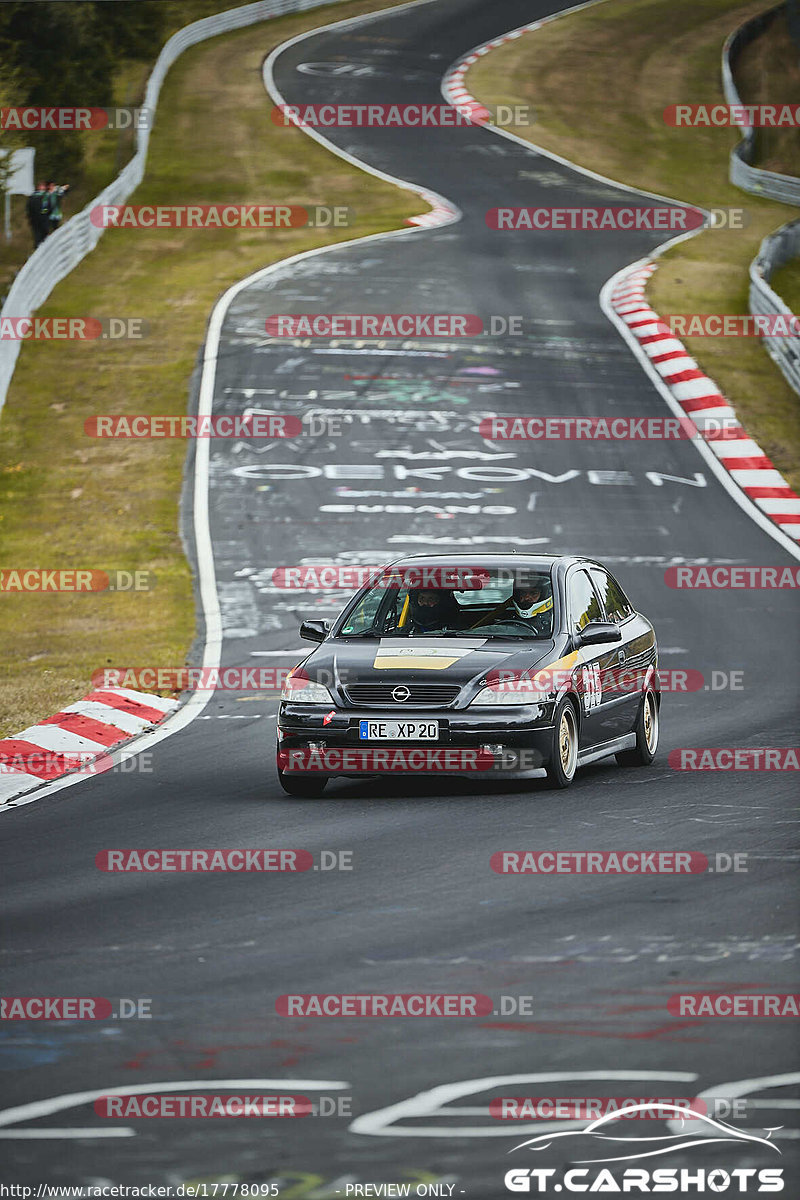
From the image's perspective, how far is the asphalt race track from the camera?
5469 mm

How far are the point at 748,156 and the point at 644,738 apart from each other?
4244 cm

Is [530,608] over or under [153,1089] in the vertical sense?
under

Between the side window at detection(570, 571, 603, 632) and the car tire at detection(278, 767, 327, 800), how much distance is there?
199cm

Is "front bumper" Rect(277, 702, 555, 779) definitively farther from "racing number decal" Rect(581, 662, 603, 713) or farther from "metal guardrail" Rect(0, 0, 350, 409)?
"metal guardrail" Rect(0, 0, 350, 409)

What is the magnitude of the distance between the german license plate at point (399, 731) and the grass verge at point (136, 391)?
3.78m

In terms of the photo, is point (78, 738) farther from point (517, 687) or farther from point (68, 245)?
point (68, 245)

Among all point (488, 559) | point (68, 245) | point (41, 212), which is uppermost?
point (488, 559)

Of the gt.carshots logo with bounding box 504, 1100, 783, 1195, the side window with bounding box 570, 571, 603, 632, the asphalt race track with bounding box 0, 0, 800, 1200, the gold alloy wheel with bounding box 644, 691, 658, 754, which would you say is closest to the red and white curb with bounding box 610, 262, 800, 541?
the asphalt race track with bounding box 0, 0, 800, 1200

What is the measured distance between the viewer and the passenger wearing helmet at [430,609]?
12.2 meters

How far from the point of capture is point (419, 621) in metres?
12.2

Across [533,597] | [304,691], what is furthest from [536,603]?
[304,691]

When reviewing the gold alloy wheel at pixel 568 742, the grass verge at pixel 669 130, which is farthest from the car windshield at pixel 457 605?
the grass verge at pixel 669 130

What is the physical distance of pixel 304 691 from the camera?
37.7 feet

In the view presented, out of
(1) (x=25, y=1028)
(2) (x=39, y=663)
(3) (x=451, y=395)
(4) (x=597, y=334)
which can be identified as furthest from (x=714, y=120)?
(1) (x=25, y=1028)
